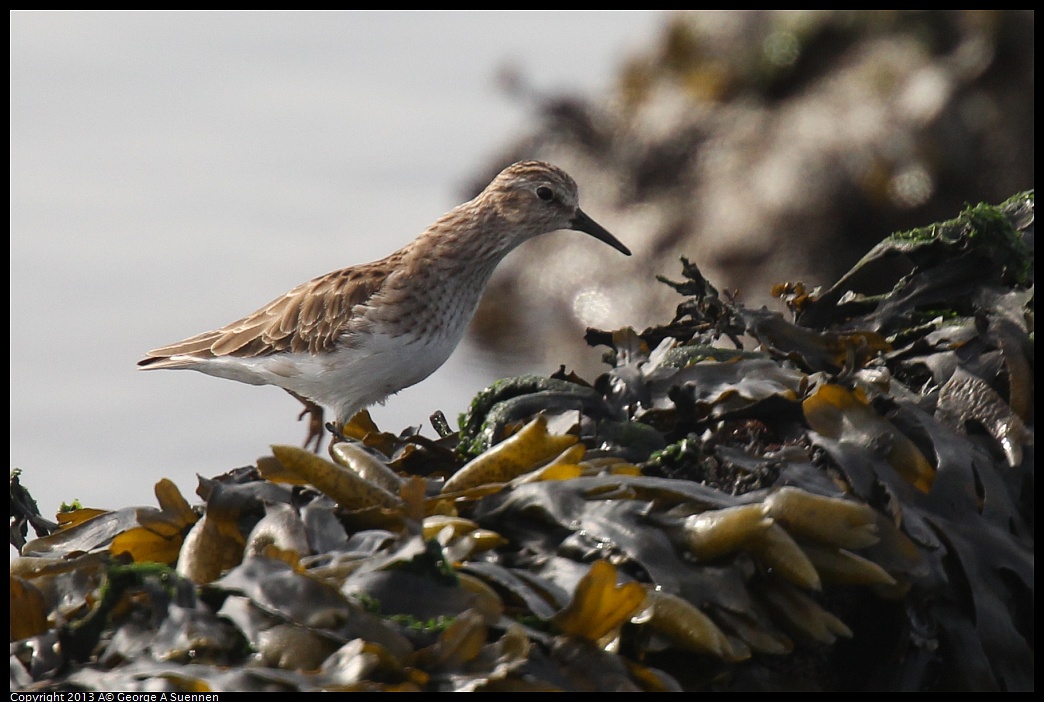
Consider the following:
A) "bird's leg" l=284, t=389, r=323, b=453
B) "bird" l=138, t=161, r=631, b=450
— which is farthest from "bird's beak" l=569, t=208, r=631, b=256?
"bird's leg" l=284, t=389, r=323, b=453

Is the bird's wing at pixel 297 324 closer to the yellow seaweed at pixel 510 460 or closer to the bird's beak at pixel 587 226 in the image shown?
the bird's beak at pixel 587 226

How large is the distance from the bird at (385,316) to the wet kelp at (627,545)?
128 centimetres

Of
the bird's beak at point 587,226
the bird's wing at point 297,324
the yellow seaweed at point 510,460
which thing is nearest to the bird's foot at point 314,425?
the bird's wing at point 297,324

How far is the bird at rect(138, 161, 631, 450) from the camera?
482 cm

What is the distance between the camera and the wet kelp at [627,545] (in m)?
2.36

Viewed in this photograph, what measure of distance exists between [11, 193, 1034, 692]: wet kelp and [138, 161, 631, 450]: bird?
4.20ft

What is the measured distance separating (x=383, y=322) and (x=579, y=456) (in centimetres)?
208

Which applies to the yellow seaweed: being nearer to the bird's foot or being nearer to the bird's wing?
the bird's wing

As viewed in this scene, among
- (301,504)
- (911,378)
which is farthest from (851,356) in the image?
(301,504)

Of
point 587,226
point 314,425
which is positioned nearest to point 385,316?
point 314,425

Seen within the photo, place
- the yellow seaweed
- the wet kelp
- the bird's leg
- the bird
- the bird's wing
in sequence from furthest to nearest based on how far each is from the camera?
1. the bird's leg
2. the bird's wing
3. the bird
4. the yellow seaweed
5. the wet kelp

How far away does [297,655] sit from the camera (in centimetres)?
230

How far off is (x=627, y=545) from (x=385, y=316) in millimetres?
2418

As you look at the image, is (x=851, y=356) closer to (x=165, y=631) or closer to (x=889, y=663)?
(x=889, y=663)
